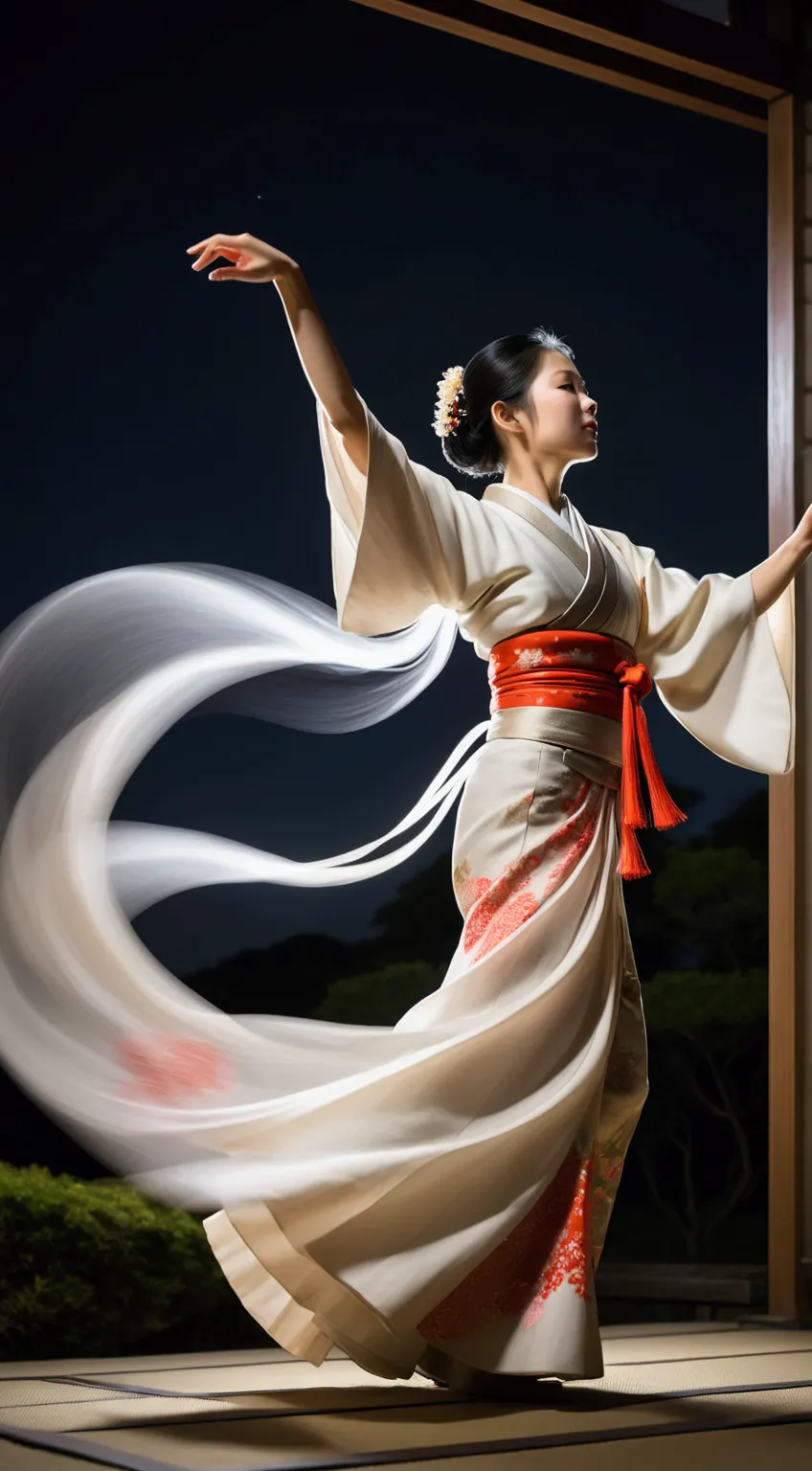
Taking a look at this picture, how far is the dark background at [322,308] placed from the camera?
14.1 ft

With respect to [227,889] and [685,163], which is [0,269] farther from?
[685,163]

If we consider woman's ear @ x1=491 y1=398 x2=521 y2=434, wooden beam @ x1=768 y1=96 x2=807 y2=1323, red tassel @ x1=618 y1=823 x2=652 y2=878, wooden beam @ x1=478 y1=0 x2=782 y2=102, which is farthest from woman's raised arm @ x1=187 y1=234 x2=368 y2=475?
wooden beam @ x1=768 y1=96 x2=807 y2=1323

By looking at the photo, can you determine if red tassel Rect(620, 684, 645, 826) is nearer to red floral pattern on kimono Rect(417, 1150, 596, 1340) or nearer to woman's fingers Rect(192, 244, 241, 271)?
red floral pattern on kimono Rect(417, 1150, 596, 1340)

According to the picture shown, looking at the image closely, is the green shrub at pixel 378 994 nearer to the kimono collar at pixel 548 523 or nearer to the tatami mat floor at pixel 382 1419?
the tatami mat floor at pixel 382 1419

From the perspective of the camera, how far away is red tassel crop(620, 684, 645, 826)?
2.63m

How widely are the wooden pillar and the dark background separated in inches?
56.8

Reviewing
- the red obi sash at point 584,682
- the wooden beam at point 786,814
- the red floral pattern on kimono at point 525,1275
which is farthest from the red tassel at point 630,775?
the wooden beam at point 786,814

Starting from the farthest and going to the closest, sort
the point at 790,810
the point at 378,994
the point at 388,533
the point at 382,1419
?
the point at 378,994
the point at 790,810
the point at 388,533
the point at 382,1419

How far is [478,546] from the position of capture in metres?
2.63

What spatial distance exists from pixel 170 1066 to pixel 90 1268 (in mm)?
1917

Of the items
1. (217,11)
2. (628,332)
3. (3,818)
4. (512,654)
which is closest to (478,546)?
(512,654)

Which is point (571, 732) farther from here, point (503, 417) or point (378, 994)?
point (378, 994)

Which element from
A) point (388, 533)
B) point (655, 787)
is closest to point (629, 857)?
point (655, 787)

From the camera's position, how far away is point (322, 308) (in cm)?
515
